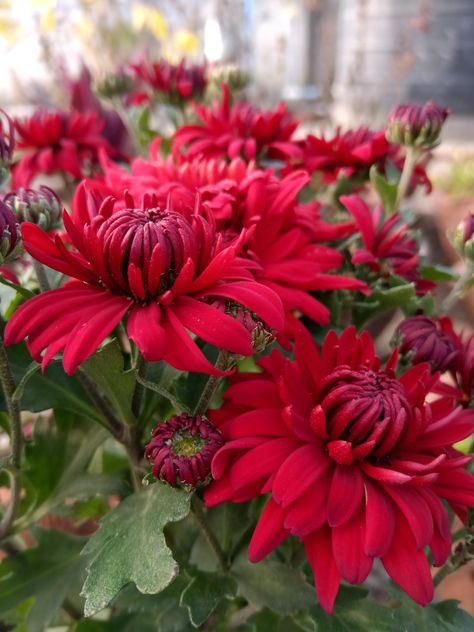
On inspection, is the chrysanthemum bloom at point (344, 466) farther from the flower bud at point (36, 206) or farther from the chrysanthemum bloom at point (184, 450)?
the flower bud at point (36, 206)

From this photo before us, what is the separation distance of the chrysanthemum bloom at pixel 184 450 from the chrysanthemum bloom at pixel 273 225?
77mm

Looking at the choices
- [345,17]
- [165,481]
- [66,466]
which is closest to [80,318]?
[165,481]

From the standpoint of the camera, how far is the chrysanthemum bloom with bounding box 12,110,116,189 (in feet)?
1.81

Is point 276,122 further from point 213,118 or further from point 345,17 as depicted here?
point 345,17

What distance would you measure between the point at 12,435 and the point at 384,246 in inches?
9.8

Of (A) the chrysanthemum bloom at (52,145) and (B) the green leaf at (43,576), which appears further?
(A) the chrysanthemum bloom at (52,145)

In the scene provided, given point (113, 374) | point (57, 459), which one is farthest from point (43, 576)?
point (113, 374)

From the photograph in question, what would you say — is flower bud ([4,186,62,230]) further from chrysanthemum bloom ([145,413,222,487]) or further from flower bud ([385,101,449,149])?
flower bud ([385,101,449,149])

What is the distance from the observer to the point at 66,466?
0.43m

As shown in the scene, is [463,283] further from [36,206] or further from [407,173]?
[36,206]

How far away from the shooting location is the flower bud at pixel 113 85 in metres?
0.70

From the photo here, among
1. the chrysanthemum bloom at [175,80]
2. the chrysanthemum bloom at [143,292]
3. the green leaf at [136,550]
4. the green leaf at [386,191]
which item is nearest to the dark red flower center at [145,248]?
the chrysanthemum bloom at [143,292]

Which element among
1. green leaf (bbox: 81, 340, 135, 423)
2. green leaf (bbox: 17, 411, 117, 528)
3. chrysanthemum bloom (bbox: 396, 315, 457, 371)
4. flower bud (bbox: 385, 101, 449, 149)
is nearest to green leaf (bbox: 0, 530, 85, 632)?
green leaf (bbox: 17, 411, 117, 528)

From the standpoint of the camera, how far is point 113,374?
0.32 meters
